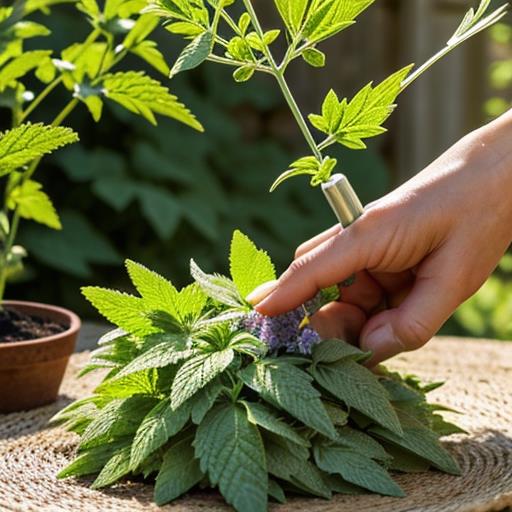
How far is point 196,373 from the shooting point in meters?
1.04

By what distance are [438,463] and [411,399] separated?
9cm

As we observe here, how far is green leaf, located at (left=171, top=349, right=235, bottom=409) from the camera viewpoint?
1023 mm

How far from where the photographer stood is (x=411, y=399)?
1.19m

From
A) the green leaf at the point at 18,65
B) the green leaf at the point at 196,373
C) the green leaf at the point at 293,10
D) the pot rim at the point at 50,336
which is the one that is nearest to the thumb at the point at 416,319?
the green leaf at the point at 196,373

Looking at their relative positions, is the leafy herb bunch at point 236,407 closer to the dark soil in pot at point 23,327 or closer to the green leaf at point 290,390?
the green leaf at point 290,390

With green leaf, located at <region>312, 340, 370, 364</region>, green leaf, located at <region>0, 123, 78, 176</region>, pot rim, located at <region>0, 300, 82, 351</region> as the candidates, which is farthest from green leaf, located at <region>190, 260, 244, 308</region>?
pot rim, located at <region>0, 300, 82, 351</region>

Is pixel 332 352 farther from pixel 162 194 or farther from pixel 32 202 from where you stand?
pixel 162 194

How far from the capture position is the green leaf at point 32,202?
1.50m

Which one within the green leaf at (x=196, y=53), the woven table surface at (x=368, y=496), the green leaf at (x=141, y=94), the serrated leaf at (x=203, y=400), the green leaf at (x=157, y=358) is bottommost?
the woven table surface at (x=368, y=496)

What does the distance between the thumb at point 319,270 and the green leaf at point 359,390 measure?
82 millimetres

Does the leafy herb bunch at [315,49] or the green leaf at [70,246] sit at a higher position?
the leafy herb bunch at [315,49]

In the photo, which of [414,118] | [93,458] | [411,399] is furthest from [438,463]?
[414,118]

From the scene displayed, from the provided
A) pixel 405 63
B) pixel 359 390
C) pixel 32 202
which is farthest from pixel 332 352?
pixel 405 63

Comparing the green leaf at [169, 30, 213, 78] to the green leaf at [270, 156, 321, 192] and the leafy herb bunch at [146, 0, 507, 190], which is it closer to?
the leafy herb bunch at [146, 0, 507, 190]
